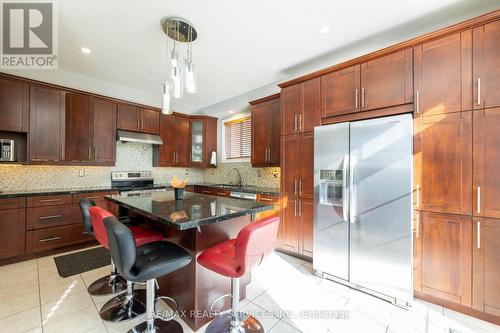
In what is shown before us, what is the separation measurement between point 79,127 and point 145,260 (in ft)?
10.9

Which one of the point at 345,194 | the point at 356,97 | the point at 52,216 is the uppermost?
the point at 356,97

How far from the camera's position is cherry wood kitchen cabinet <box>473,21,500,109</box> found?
178cm

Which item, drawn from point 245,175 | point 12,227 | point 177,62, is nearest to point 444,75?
point 177,62

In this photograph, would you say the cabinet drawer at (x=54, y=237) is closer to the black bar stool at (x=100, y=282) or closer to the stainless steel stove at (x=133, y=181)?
the stainless steel stove at (x=133, y=181)

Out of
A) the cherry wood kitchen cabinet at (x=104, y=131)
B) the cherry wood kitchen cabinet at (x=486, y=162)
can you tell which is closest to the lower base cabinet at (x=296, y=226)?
the cherry wood kitchen cabinet at (x=486, y=162)

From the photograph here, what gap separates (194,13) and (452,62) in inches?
101

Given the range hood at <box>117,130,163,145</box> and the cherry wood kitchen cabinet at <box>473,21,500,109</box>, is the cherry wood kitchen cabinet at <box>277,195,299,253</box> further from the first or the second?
the range hood at <box>117,130,163,145</box>

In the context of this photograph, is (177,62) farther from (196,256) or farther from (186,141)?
(186,141)

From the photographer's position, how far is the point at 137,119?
4227 mm

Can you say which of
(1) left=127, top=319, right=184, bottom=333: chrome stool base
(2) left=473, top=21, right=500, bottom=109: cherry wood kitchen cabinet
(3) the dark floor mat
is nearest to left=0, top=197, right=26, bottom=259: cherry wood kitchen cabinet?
(3) the dark floor mat

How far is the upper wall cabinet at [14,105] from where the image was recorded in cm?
291

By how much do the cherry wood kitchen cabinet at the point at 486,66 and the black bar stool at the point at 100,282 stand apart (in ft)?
12.5

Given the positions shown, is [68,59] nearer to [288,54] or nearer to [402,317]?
[288,54]

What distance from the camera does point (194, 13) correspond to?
2205 mm
